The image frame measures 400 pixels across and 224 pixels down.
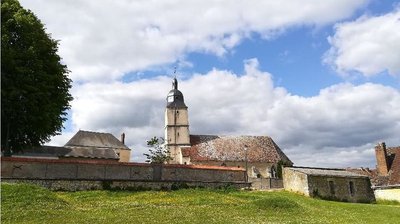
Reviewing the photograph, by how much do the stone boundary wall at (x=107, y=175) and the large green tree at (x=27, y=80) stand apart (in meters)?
3.41

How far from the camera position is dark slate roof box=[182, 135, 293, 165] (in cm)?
6431

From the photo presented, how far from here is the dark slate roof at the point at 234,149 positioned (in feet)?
211

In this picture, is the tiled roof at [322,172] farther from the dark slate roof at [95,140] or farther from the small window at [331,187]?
the dark slate roof at [95,140]

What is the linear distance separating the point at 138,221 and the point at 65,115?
18117 millimetres

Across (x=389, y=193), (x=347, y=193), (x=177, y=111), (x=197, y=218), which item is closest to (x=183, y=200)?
(x=197, y=218)

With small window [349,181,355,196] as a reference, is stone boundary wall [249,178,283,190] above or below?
above

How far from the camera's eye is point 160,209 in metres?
22.5

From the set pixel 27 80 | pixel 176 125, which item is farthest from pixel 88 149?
pixel 27 80

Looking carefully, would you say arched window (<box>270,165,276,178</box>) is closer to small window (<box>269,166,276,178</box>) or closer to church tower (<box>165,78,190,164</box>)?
small window (<box>269,166,276,178</box>)

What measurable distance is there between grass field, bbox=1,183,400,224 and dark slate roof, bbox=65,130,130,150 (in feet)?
124

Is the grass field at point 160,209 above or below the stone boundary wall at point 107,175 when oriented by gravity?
below

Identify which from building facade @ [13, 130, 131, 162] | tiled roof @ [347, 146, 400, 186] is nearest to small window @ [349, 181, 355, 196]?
tiled roof @ [347, 146, 400, 186]

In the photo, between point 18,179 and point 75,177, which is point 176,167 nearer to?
point 75,177

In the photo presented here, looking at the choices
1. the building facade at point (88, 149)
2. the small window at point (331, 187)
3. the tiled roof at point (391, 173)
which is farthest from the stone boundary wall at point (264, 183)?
the building facade at point (88, 149)
